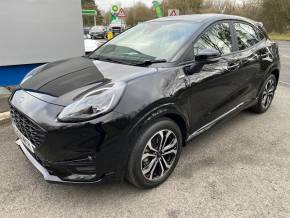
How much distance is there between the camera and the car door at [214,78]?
2.93 metres

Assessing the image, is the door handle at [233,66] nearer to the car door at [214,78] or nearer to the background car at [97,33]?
the car door at [214,78]

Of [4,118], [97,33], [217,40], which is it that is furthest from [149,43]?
[97,33]

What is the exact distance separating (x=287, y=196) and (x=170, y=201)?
114cm

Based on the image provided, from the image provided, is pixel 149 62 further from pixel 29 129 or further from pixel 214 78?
pixel 29 129

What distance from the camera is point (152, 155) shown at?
2.62m

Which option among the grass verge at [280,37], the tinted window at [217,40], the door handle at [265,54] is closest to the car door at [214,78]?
the tinted window at [217,40]

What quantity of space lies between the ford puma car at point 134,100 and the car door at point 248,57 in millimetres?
30

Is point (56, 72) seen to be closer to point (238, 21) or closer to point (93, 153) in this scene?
point (93, 153)

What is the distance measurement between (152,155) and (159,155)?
0.34 ft

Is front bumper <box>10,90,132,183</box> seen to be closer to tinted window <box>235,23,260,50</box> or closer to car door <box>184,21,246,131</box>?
car door <box>184,21,246,131</box>

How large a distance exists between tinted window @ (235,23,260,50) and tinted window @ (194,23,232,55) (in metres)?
0.27

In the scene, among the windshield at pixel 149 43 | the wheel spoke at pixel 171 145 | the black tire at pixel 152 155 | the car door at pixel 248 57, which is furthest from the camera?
the car door at pixel 248 57

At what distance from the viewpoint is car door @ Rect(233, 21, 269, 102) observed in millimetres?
3713

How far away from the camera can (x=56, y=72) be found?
9.64 feet
